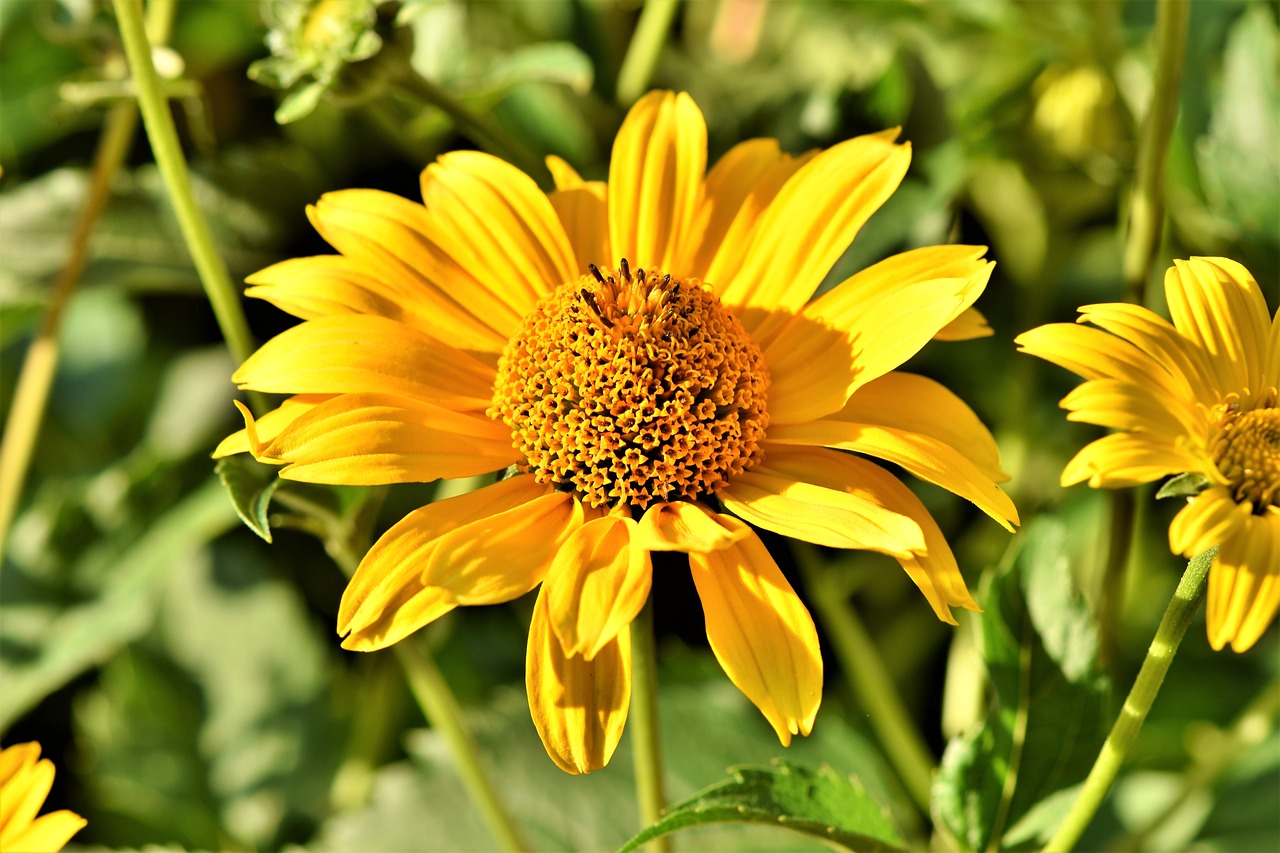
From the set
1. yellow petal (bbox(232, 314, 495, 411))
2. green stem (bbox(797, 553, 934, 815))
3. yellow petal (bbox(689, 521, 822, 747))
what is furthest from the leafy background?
yellow petal (bbox(689, 521, 822, 747))

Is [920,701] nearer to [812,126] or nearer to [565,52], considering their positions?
[812,126]

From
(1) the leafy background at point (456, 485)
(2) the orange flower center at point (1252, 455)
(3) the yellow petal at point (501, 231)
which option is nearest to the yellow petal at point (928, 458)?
(2) the orange flower center at point (1252, 455)

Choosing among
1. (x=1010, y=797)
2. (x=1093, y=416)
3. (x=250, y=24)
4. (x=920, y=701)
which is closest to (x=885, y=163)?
(x=1093, y=416)

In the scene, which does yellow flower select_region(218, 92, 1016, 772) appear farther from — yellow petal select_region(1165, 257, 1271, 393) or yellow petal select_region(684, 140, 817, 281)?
yellow petal select_region(1165, 257, 1271, 393)

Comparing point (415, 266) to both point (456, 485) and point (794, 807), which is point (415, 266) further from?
point (794, 807)

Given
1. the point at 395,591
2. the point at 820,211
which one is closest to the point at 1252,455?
the point at 820,211

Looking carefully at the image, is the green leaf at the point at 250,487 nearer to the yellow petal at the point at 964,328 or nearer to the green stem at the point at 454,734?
the green stem at the point at 454,734
